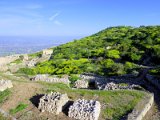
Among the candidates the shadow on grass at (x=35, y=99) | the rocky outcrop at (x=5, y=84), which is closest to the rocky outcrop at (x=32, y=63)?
the rocky outcrop at (x=5, y=84)

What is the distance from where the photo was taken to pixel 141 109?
23250 mm

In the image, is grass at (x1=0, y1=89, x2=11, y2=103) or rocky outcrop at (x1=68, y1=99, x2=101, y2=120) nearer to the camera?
rocky outcrop at (x1=68, y1=99, x2=101, y2=120)

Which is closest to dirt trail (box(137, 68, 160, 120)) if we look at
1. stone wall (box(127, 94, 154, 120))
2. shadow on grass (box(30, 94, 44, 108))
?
stone wall (box(127, 94, 154, 120))

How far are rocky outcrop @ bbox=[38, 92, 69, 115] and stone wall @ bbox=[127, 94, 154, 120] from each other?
5437mm

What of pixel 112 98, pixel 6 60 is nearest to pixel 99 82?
pixel 112 98

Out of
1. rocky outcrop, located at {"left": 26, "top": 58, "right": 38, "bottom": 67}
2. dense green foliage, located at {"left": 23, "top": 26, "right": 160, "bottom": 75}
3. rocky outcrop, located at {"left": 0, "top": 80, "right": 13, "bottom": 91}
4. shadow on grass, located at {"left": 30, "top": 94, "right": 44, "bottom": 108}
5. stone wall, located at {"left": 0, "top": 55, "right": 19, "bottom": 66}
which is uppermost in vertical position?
rocky outcrop, located at {"left": 0, "top": 80, "right": 13, "bottom": 91}

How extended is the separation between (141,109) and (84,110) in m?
4.73

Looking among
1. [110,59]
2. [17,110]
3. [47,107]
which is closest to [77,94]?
[47,107]

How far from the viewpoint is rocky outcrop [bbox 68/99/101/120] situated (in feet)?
71.2

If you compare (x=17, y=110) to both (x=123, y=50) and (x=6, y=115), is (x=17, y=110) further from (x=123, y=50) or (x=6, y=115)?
(x=123, y=50)

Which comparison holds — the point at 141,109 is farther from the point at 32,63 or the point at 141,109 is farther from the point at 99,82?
the point at 32,63

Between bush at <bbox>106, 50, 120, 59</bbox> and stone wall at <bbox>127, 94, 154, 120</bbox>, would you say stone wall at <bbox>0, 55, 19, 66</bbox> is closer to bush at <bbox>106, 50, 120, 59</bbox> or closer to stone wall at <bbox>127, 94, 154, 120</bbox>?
bush at <bbox>106, 50, 120, 59</bbox>

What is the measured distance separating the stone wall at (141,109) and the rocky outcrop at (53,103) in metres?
5.44

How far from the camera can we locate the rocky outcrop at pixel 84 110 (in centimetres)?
2170
